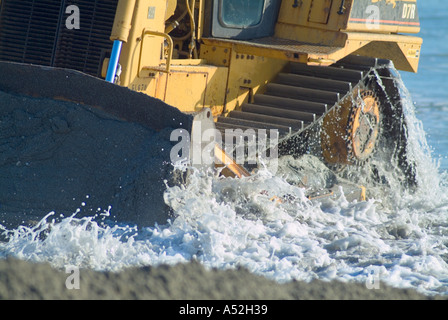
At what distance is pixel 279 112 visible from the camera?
7.30m

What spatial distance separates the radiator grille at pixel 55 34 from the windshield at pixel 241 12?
1.08 metres

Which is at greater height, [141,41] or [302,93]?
[302,93]

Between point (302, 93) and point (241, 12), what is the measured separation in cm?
95

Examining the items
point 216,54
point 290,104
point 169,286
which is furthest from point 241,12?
point 169,286

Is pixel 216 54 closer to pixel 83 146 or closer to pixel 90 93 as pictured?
pixel 90 93

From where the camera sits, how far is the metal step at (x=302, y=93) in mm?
7375

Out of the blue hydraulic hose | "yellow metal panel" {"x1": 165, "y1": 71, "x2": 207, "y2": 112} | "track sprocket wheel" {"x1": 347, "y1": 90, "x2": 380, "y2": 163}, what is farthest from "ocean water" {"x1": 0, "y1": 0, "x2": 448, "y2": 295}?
the blue hydraulic hose

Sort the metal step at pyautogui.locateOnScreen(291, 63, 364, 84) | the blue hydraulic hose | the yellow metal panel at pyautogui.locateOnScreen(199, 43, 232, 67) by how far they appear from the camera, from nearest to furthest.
Answer: 1. the blue hydraulic hose
2. the yellow metal panel at pyautogui.locateOnScreen(199, 43, 232, 67)
3. the metal step at pyautogui.locateOnScreen(291, 63, 364, 84)

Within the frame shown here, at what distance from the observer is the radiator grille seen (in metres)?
6.52

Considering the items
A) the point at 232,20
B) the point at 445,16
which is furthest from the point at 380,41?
the point at 445,16

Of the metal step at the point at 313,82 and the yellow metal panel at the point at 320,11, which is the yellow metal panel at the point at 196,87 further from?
the yellow metal panel at the point at 320,11

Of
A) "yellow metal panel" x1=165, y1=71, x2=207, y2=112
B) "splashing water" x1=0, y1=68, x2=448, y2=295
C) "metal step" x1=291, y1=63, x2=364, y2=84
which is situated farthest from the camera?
"metal step" x1=291, y1=63, x2=364, y2=84

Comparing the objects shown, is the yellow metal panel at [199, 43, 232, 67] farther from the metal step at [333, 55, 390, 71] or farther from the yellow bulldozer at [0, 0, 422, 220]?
the metal step at [333, 55, 390, 71]

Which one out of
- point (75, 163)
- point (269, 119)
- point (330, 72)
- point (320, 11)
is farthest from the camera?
point (330, 72)
